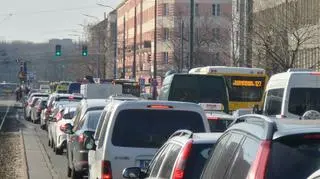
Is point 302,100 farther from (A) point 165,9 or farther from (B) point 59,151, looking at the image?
(A) point 165,9

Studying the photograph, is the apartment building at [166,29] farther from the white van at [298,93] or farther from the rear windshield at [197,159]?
the rear windshield at [197,159]

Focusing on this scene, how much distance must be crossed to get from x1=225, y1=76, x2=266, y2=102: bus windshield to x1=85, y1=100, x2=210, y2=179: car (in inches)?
785

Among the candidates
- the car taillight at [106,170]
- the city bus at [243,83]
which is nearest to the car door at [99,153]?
the car taillight at [106,170]

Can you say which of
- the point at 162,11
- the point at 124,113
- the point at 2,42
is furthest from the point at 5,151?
the point at 2,42

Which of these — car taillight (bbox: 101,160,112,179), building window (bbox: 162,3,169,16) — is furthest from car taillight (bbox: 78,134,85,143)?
building window (bbox: 162,3,169,16)

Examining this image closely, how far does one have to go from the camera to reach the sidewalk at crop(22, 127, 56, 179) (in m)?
21.5

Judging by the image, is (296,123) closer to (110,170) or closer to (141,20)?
(110,170)

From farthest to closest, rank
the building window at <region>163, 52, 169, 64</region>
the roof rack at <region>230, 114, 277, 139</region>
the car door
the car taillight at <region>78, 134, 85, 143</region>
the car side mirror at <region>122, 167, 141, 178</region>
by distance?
the building window at <region>163, 52, 169, 64</region>, the car taillight at <region>78, 134, 85, 143</region>, the car door, the car side mirror at <region>122, 167, 141, 178</region>, the roof rack at <region>230, 114, 277, 139</region>

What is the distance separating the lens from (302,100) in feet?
60.5

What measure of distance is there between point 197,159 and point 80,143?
30.7ft

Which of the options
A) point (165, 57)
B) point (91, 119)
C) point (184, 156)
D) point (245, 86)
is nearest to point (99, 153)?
point (184, 156)

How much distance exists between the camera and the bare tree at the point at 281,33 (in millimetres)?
40125

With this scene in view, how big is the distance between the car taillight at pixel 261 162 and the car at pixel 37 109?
43.1 meters

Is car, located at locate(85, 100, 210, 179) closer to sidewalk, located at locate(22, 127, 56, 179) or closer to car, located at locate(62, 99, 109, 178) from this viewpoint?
car, located at locate(62, 99, 109, 178)
